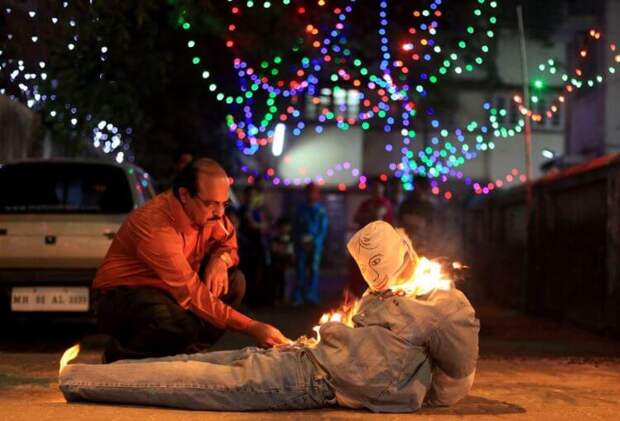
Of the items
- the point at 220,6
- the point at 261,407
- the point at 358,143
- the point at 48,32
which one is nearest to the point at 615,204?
the point at 261,407

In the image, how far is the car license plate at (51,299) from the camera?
29.2 feet

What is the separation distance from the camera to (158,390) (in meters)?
5.14

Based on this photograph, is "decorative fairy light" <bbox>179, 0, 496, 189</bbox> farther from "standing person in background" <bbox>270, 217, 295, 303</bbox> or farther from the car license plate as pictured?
the car license plate

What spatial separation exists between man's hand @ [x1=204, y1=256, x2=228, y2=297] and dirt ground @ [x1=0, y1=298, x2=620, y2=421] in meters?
1.12

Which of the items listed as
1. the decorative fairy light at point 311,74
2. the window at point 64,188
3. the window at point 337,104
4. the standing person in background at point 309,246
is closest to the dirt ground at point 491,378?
the window at point 64,188

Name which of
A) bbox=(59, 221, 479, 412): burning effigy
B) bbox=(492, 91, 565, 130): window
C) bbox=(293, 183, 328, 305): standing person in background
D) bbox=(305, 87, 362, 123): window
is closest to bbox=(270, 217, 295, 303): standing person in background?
bbox=(293, 183, 328, 305): standing person in background

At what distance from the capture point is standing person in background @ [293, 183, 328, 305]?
1456 centimetres

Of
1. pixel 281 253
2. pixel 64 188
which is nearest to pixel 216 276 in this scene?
pixel 64 188

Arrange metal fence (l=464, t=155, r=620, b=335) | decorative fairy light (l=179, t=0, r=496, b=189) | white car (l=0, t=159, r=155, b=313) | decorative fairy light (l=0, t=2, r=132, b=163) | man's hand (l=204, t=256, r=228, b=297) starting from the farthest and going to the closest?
decorative fairy light (l=179, t=0, r=496, b=189), decorative fairy light (l=0, t=2, r=132, b=163), metal fence (l=464, t=155, r=620, b=335), white car (l=0, t=159, r=155, b=313), man's hand (l=204, t=256, r=228, b=297)

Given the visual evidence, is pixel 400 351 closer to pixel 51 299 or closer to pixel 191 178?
pixel 191 178

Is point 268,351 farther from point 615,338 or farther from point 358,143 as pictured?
point 358,143

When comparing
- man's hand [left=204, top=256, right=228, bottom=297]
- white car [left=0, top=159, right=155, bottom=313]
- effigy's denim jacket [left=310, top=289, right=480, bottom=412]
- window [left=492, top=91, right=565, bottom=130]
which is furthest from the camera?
window [left=492, top=91, right=565, bottom=130]

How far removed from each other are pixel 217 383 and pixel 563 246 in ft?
25.4

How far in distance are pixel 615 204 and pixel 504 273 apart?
5.35 metres
